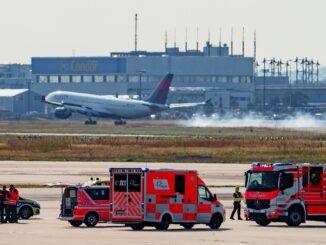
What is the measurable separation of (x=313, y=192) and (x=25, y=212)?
1353 centimetres

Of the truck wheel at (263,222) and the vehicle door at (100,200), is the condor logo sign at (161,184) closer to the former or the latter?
the vehicle door at (100,200)

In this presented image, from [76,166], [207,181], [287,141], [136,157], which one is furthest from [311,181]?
[287,141]

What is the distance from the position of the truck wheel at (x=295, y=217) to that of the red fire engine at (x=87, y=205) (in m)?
8.02

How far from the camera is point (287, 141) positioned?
461 ft

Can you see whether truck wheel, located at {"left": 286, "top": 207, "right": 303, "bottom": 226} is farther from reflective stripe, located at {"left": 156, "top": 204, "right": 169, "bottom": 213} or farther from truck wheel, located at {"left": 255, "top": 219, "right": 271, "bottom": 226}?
reflective stripe, located at {"left": 156, "top": 204, "right": 169, "bottom": 213}

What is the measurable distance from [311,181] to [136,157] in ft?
183

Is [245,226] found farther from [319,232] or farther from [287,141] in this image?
[287,141]

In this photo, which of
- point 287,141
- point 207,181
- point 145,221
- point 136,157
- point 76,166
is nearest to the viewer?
point 145,221

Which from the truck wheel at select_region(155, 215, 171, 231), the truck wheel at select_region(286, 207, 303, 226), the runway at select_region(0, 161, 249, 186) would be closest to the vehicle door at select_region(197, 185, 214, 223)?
the truck wheel at select_region(155, 215, 171, 231)

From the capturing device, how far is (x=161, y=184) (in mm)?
52906

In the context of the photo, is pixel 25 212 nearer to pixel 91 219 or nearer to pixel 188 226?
pixel 91 219

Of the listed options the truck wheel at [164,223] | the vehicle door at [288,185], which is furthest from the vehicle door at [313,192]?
the truck wheel at [164,223]

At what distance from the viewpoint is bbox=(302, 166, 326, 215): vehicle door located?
5706cm

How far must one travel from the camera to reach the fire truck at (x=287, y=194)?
2226 inches
